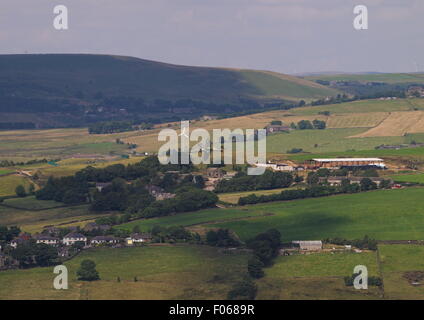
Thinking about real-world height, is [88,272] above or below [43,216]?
below

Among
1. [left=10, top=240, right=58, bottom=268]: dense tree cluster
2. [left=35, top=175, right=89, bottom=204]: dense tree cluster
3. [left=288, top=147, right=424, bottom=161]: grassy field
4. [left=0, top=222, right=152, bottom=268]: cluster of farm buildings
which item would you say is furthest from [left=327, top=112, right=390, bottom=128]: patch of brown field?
[left=10, top=240, right=58, bottom=268]: dense tree cluster

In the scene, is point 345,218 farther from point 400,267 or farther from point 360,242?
point 400,267

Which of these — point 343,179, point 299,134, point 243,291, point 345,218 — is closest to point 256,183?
point 343,179

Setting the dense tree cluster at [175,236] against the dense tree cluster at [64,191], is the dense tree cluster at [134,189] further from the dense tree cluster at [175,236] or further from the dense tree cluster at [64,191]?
the dense tree cluster at [175,236]

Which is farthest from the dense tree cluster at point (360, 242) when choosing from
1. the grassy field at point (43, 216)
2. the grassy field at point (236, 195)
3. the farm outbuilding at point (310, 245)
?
the grassy field at point (43, 216)

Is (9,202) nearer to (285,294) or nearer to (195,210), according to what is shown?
(195,210)

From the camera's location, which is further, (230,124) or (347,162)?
(230,124)
